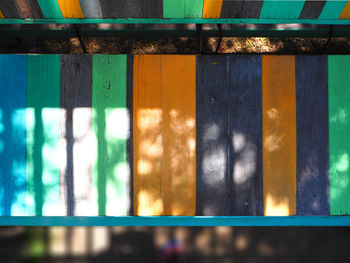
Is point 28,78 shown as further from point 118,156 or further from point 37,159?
point 118,156

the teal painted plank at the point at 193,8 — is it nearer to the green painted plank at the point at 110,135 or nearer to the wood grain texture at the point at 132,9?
the wood grain texture at the point at 132,9

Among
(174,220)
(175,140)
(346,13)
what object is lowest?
(174,220)

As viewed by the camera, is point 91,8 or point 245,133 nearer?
point 91,8

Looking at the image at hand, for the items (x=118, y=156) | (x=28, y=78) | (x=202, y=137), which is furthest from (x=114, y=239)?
(x=28, y=78)

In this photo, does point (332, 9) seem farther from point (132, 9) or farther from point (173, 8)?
point (132, 9)

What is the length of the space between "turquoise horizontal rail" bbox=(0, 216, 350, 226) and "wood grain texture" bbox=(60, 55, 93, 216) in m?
0.12

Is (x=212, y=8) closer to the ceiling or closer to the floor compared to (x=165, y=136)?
closer to the ceiling

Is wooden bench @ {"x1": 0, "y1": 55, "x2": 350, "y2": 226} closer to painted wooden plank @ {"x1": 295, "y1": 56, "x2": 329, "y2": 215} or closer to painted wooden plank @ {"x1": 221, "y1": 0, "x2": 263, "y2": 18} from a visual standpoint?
painted wooden plank @ {"x1": 295, "y1": 56, "x2": 329, "y2": 215}

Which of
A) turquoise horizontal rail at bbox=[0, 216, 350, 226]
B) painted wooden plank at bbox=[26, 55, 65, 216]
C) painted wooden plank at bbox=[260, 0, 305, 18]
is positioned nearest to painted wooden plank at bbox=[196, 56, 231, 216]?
turquoise horizontal rail at bbox=[0, 216, 350, 226]

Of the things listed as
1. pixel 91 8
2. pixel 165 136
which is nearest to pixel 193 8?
pixel 91 8

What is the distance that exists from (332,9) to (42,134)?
3.40 metres

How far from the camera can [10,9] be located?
8.36 feet

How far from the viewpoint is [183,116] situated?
286cm

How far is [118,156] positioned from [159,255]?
2.41 meters
